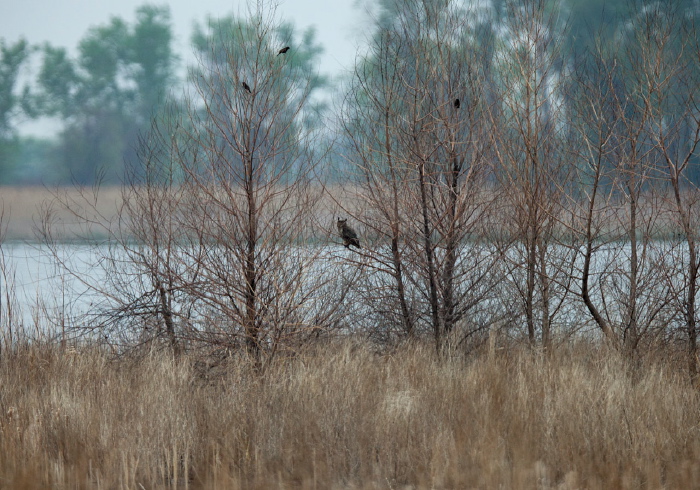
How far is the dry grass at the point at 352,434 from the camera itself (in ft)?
14.5

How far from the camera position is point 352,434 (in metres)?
4.79

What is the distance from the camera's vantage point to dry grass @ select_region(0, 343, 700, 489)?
4.42 metres

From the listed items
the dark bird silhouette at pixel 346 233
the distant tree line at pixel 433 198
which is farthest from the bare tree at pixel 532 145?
the dark bird silhouette at pixel 346 233

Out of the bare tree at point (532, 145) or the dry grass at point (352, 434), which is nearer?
the dry grass at point (352, 434)

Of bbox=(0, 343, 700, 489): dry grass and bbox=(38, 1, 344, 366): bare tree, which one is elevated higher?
bbox=(38, 1, 344, 366): bare tree

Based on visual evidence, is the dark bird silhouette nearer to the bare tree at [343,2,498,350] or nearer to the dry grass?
the bare tree at [343,2,498,350]

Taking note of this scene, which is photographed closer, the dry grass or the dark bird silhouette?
the dry grass

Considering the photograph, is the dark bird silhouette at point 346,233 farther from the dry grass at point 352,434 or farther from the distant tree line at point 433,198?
the dry grass at point 352,434

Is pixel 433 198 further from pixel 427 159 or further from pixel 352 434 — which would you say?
pixel 352 434

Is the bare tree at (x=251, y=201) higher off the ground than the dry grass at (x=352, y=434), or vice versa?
the bare tree at (x=251, y=201)

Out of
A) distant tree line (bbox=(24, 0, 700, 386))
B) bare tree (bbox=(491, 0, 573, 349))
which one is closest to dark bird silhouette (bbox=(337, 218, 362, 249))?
distant tree line (bbox=(24, 0, 700, 386))

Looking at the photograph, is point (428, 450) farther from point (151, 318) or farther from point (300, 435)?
point (151, 318)

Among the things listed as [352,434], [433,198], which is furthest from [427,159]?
[352,434]

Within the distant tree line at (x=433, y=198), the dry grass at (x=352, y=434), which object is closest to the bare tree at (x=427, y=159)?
the distant tree line at (x=433, y=198)
